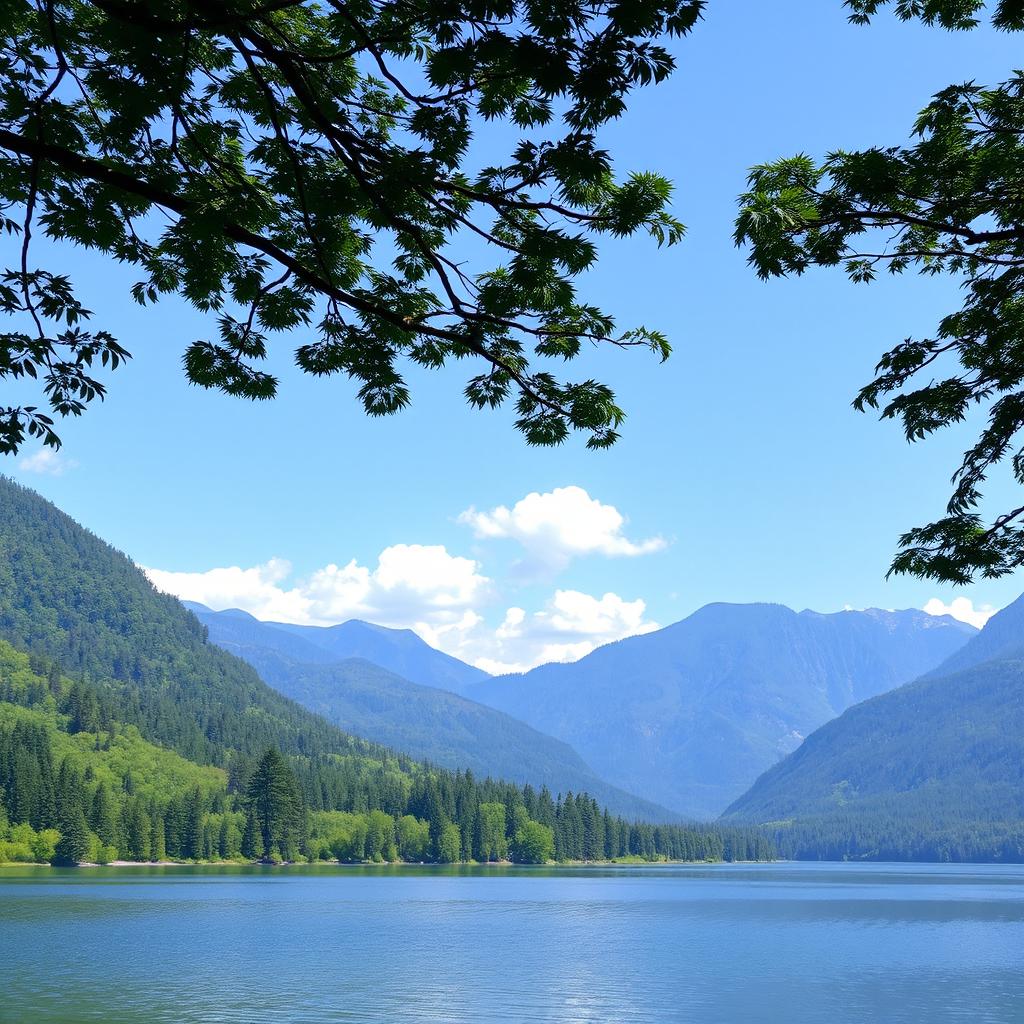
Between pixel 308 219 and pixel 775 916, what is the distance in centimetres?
11283

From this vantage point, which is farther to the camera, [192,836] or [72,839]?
[192,836]

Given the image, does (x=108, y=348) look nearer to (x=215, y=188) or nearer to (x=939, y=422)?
(x=215, y=188)

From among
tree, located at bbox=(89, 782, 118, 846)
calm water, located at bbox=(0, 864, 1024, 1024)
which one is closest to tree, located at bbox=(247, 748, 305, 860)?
tree, located at bbox=(89, 782, 118, 846)

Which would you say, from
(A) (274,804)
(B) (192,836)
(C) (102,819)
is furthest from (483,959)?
(B) (192,836)

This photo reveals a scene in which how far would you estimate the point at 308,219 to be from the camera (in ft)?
41.8

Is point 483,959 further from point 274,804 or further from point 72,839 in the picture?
point 274,804

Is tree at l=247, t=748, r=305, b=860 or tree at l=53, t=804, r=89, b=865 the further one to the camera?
tree at l=247, t=748, r=305, b=860

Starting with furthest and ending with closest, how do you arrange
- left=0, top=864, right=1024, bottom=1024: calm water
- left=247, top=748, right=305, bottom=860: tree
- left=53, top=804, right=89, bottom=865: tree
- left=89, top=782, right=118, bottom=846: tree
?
left=247, top=748, right=305, bottom=860: tree < left=89, top=782, right=118, bottom=846: tree < left=53, top=804, right=89, bottom=865: tree < left=0, top=864, right=1024, bottom=1024: calm water

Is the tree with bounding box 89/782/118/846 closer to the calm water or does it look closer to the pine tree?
the pine tree

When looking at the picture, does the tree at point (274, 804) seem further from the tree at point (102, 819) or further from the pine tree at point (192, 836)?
the tree at point (102, 819)

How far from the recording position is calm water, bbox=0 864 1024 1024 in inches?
1852

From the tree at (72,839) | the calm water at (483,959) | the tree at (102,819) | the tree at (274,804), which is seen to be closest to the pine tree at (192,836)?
the tree at (274,804)

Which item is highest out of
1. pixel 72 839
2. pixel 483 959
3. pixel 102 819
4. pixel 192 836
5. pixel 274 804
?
pixel 274 804

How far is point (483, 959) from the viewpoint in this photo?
6550 cm
